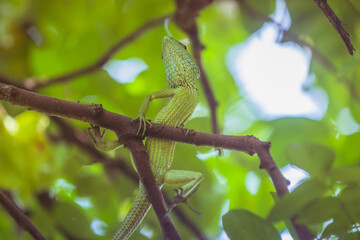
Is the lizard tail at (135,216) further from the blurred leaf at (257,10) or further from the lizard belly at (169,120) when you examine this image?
the blurred leaf at (257,10)

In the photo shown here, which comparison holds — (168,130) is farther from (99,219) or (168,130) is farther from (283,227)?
(99,219)

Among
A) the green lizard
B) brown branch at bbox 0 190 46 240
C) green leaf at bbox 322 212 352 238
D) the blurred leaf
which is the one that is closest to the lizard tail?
the green lizard

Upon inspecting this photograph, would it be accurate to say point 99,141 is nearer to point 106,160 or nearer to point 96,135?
point 96,135

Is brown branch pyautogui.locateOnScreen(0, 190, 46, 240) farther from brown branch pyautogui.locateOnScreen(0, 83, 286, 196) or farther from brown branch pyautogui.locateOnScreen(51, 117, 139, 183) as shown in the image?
brown branch pyautogui.locateOnScreen(51, 117, 139, 183)

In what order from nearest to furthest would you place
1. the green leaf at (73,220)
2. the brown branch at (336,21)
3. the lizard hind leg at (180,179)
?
1. the brown branch at (336,21)
2. the lizard hind leg at (180,179)
3. the green leaf at (73,220)

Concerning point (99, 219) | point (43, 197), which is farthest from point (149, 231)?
point (43, 197)

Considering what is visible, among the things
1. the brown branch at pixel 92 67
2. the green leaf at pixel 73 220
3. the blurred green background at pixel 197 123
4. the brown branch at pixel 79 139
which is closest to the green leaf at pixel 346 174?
the blurred green background at pixel 197 123
